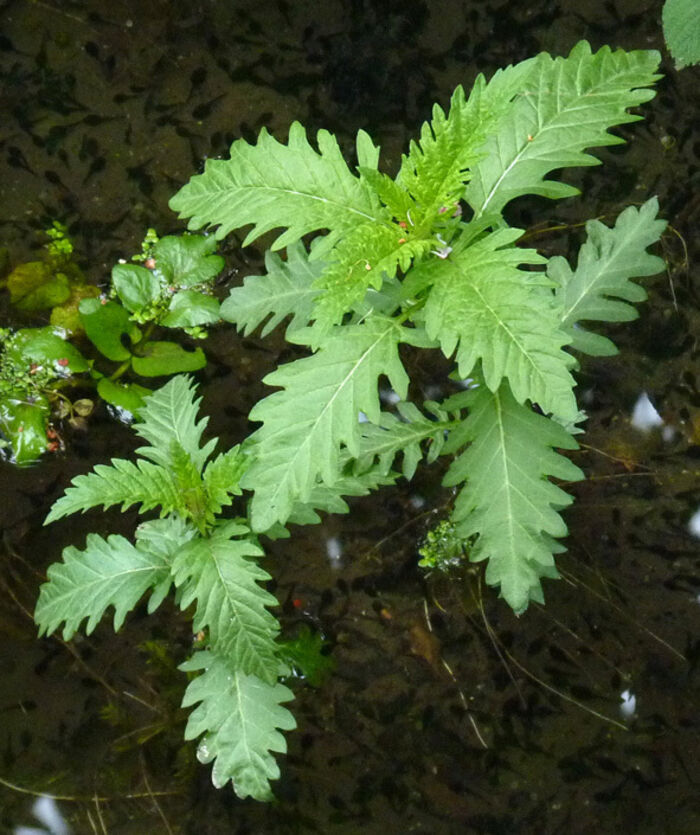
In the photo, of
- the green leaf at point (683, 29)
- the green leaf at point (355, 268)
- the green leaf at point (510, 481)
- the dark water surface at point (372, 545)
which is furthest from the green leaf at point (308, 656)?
the green leaf at point (683, 29)

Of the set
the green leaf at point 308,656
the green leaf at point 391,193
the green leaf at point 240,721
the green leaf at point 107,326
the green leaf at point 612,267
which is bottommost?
the green leaf at point 308,656

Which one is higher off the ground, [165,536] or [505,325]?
[505,325]

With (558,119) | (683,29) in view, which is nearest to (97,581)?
(558,119)

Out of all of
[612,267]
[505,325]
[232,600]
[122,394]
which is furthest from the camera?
[122,394]

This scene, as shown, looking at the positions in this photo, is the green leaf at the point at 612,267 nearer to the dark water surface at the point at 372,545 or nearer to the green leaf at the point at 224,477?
the dark water surface at the point at 372,545

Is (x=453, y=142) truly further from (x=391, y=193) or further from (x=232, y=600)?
(x=232, y=600)

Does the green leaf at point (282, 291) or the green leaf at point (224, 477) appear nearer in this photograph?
the green leaf at point (224, 477)
